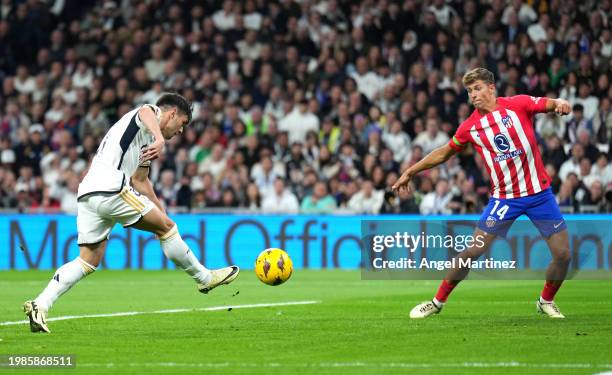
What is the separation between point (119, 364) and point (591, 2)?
17.6 meters

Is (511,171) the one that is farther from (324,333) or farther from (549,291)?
(324,333)

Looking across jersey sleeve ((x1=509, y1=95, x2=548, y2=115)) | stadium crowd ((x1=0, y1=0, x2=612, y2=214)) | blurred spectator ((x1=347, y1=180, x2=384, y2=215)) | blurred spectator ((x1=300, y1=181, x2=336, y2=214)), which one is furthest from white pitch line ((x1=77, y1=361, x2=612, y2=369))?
blurred spectator ((x1=300, y1=181, x2=336, y2=214))

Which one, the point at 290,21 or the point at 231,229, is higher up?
the point at 290,21

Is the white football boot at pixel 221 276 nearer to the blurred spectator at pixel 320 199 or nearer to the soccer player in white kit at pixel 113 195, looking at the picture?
the soccer player in white kit at pixel 113 195

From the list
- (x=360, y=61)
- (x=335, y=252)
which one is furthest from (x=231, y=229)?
(x=360, y=61)

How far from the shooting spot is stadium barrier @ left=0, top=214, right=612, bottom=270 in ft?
70.3

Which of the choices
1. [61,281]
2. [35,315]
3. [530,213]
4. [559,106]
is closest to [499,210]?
[530,213]

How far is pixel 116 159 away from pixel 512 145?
3.78 meters

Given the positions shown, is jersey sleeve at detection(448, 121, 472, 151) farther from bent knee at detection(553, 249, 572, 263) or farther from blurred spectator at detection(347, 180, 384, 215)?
blurred spectator at detection(347, 180, 384, 215)

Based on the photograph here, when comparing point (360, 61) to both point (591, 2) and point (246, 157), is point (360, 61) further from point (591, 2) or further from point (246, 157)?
point (591, 2)

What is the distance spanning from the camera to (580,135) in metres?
21.5

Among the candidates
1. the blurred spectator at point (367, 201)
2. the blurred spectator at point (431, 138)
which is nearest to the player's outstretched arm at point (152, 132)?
the blurred spectator at point (367, 201)

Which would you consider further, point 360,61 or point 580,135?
point 360,61

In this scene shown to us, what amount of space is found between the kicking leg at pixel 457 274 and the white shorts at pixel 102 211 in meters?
3.02
